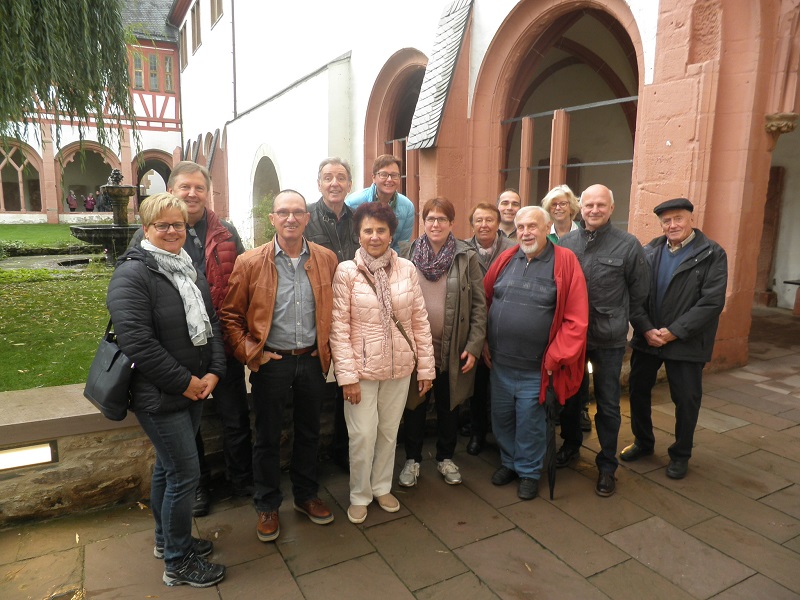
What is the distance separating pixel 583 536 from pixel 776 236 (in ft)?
25.4

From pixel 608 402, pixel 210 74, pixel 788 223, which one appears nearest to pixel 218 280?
pixel 608 402

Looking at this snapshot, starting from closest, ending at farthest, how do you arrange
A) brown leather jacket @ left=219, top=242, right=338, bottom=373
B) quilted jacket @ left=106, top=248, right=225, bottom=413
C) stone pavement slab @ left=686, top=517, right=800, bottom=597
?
quilted jacket @ left=106, top=248, right=225, bottom=413 → stone pavement slab @ left=686, top=517, right=800, bottom=597 → brown leather jacket @ left=219, top=242, right=338, bottom=373

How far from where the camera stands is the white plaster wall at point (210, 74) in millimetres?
17688

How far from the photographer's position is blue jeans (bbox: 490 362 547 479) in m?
3.13

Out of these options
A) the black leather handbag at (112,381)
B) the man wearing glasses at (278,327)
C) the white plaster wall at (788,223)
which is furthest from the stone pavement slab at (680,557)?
the white plaster wall at (788,223)

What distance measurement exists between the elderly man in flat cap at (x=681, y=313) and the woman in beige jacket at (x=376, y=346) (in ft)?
4.59

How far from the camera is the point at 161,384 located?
2170 millimetres

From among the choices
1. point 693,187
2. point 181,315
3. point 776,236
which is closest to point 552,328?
point 181,315

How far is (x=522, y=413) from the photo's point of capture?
317 cm

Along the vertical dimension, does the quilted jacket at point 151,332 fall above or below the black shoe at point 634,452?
above

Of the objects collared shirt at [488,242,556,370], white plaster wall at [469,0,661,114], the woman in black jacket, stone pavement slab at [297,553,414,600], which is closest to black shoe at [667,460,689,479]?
collared shirt at [488,242,556,370]

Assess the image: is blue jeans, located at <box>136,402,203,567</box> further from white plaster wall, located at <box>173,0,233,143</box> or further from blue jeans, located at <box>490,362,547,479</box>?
white plaster wall, located at <box>173,0,233,143</box>

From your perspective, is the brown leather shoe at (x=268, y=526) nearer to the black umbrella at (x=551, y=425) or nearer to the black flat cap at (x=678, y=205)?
the black umbrella at (x=551, y=425)

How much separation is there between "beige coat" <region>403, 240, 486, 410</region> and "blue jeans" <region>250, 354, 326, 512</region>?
62 cm
